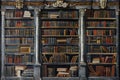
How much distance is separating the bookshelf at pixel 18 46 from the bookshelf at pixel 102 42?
197 cm

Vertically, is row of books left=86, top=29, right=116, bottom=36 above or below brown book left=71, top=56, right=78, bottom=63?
above

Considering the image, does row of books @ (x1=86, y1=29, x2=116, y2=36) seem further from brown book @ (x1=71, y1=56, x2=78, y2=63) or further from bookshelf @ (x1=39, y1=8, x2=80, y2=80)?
brown book @ (x1=71, y1=56, x2=78, y2=63)

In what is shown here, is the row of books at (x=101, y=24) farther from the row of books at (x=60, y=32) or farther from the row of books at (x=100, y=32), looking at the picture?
the row of books at (x=60, y=32)

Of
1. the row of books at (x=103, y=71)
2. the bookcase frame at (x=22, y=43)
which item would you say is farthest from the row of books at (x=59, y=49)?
the row of books at (x=103, y=71)

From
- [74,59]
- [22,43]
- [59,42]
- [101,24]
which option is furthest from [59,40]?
[101,24]

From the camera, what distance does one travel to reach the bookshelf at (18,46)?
11.6m

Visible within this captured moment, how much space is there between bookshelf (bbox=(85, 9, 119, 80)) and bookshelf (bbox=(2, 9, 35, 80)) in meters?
1.97

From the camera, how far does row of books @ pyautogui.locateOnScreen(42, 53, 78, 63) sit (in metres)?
11.7

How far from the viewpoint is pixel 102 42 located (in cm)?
1167

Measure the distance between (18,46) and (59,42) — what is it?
56.0 inches

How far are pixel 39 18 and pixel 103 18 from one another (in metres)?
2.20

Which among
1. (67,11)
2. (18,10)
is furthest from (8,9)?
(67,11)

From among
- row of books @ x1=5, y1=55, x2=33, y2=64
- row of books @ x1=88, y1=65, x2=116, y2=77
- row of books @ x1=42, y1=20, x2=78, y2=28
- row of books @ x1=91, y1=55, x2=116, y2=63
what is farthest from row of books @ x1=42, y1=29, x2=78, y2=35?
row of books @ x1=88, y1=65, x2=116, y2=77

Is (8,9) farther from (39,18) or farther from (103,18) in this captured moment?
(103,18)
